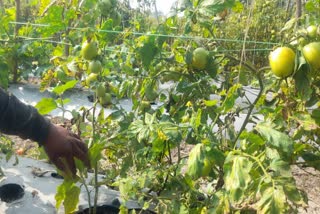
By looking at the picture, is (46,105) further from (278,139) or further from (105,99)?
(278,139)

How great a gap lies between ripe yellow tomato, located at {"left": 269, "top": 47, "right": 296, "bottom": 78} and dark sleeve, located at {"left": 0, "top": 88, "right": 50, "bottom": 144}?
0.74m

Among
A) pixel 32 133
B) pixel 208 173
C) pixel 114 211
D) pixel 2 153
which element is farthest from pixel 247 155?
pixel 2 153

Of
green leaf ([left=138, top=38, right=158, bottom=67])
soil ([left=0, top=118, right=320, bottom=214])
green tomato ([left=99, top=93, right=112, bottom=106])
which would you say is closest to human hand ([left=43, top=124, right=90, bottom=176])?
green tomato ([left=99, top=93, right=112, bottom=106])

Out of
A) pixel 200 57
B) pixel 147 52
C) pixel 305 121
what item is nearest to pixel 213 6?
pixel 200 57

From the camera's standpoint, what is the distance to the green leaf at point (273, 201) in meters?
0.87

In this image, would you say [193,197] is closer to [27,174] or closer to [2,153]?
[27,174]

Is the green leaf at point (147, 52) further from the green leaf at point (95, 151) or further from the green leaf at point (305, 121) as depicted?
the green leaf at point (305, 121)

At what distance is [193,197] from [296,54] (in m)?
0.54

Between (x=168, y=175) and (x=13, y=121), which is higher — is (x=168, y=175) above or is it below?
below

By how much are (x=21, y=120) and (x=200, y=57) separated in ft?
1.89

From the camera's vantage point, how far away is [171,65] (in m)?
1.38

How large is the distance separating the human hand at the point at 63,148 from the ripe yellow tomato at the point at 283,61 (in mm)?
697

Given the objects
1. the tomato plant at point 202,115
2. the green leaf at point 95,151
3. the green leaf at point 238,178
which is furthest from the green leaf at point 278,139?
the green leaf at point 95,151

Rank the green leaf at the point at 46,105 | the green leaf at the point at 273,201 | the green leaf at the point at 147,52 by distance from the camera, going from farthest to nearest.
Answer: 1. the green leaf at the point at 46,105
2. the green leaf at the point at 147,52
3. the green leaf at the point at 273,201
